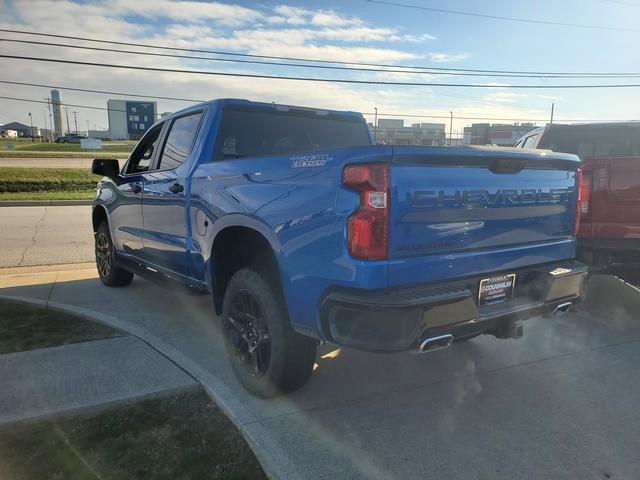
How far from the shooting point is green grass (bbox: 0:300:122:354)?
4.16m

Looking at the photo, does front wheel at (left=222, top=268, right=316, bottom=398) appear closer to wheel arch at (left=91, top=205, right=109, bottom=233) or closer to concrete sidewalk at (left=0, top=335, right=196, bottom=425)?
concrete sidewalk at (left=0, top=335, right=196, bottom=425)

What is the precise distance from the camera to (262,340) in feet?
10.7

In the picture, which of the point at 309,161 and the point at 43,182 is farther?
the point at 43,182

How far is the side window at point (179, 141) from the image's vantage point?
4297mm

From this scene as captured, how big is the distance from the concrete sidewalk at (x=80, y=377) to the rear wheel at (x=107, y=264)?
1.90m

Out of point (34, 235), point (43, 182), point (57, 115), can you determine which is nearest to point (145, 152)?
point (34, 235)

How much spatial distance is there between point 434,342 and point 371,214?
2.45 feet

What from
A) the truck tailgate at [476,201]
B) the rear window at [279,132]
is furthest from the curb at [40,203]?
the truck tailgate at [476,201]

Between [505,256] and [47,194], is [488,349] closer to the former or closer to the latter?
[505,256]

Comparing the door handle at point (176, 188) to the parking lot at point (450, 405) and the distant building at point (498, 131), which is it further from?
the distant building at point (498, 131)

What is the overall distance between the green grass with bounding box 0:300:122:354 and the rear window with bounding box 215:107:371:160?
1.98m

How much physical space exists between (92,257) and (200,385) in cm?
566

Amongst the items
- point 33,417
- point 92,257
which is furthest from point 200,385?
point 92,257

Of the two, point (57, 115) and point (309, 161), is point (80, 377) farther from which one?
point (57, 115)
